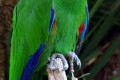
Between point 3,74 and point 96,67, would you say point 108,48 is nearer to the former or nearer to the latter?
point 96,67

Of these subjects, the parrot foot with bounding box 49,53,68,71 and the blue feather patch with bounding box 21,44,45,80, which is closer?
the parrot foot with bounding box 49,53,68,71

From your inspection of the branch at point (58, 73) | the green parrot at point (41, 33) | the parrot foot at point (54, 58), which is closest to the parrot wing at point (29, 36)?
the green parrot at point (41, 33)

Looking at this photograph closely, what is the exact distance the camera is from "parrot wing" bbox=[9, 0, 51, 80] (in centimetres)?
265

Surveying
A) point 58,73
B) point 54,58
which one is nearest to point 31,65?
point 54,58

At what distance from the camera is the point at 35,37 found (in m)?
2.69

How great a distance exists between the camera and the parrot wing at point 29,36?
8.71 feet

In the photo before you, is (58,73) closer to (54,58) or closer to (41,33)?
(54,58)

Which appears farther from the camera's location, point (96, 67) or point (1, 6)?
point (96, 67)

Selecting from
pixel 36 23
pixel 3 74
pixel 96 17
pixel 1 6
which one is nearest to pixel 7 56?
pixel 3 74

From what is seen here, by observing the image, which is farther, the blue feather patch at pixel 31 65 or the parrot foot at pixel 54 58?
the blue feather patch at pixel 31 65

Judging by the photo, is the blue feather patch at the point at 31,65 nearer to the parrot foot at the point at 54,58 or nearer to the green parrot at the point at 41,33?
the green parrot at the point at 41,33

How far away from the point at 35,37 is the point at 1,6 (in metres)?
0.69

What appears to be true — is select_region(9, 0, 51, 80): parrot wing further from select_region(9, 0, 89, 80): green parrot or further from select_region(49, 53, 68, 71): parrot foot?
select_region(49, 53, 68, 71): parrot foot

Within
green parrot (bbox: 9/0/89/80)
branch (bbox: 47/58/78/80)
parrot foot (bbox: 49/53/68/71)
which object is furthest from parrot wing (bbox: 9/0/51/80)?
branch (bbox: 47/58/78/80)
